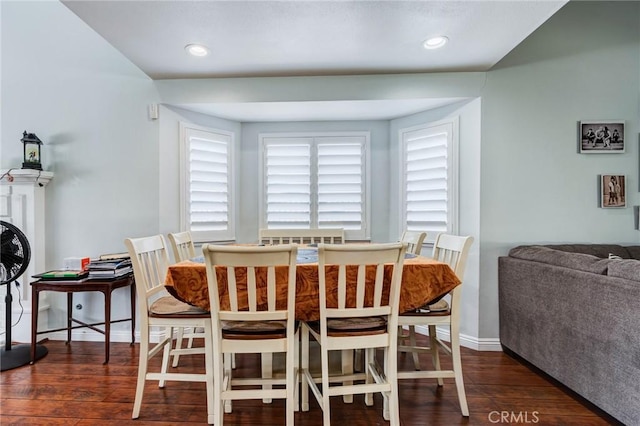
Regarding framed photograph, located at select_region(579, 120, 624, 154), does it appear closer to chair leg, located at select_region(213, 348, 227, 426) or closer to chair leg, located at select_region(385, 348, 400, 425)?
chair leg, located at select_region(385, 348, 400, 425)

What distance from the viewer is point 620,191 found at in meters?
2.76

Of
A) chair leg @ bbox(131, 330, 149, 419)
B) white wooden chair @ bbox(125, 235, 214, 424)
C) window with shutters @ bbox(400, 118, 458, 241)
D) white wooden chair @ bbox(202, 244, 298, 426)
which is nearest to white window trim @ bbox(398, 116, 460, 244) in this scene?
window with shutters @ bbox(400, 118, 458, 241)

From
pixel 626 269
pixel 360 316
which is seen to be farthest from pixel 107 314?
pixel 626 269

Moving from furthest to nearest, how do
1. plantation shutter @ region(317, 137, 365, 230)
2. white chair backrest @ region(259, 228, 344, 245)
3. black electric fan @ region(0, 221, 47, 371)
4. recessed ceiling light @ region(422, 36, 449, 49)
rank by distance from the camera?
plantation shutter @ region(317, 137, 365, 230) → white chair backrest @ region(259, 228, 344, 245) → black electric fan @ region(0, 221, 47, 371) → recessed ceiling light @ region(422, 36, 449, 49)

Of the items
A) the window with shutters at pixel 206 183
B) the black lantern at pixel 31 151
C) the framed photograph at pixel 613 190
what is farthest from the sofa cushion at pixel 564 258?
the black lantern at pixel 31 151

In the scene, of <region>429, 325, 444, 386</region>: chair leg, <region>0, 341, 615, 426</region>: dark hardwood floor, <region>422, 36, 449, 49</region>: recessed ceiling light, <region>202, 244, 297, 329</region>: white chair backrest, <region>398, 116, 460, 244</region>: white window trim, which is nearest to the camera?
<region>202, 244, 297, 329</region>: white chair backrest

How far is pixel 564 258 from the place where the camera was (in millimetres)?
2105

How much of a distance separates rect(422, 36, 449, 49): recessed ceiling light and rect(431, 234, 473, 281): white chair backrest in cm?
137

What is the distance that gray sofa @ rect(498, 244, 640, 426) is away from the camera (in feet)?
5.30

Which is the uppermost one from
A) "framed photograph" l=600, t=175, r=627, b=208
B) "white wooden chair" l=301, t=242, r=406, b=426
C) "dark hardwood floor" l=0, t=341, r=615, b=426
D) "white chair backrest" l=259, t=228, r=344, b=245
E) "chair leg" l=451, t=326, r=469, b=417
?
"framed photograph" l=600, t=175, r=627, b=208

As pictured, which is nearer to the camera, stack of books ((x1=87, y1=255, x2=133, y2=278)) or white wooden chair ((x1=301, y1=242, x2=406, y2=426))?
white wooden chair ((x1=301, y1=242, x2=406, y2=426))

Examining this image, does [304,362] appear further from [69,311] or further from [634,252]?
[634,252]

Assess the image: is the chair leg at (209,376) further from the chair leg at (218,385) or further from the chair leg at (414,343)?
the chair leg at (414,343)

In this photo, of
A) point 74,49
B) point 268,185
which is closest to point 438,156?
point 268,185
